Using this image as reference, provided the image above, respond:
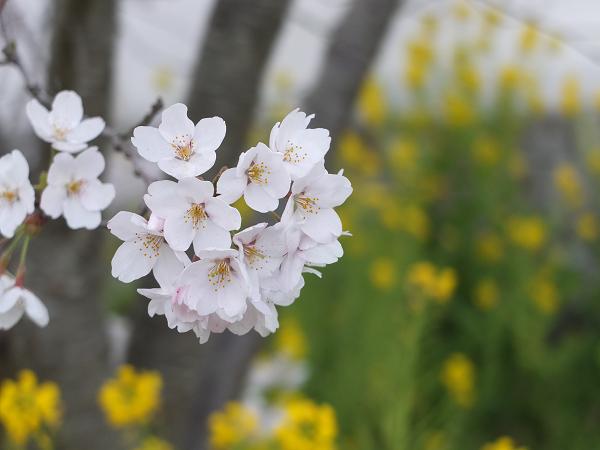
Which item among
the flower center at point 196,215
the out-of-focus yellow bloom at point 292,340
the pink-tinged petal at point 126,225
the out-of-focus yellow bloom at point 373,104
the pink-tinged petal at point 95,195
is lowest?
the out-of-focus yellow bloom at point 292,340

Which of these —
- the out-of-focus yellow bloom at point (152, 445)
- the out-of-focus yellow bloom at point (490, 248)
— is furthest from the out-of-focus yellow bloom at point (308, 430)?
the out-of-focus yellow bloom at point (490, 248)

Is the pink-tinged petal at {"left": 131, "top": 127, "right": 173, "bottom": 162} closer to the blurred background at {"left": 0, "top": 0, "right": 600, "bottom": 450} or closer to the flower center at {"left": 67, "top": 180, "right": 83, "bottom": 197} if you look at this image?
the flower center at {"left": 67, "top": 180, "right": 83, "bottom": 197}

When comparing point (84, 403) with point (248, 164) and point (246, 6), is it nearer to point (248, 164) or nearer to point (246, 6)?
point (246, 6)

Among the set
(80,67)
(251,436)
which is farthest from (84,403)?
(80,67)

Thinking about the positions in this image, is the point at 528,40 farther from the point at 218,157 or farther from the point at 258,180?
the point at 258,180

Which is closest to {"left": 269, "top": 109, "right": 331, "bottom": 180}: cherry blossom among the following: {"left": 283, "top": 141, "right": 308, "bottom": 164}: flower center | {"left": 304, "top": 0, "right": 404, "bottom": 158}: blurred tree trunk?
{"left": 283, "top": 141, "right": 308, "bottom": 164}: flower center

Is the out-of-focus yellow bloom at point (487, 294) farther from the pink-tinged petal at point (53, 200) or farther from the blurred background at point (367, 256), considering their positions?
the pink-tinged petal at point (53, 200)

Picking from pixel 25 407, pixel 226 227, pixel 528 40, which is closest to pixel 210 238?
pixel 226 227

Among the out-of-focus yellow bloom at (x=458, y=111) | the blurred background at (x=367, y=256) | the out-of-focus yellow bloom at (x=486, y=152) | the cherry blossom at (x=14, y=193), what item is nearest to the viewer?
the cherry blossom at (x=14, y=193)
